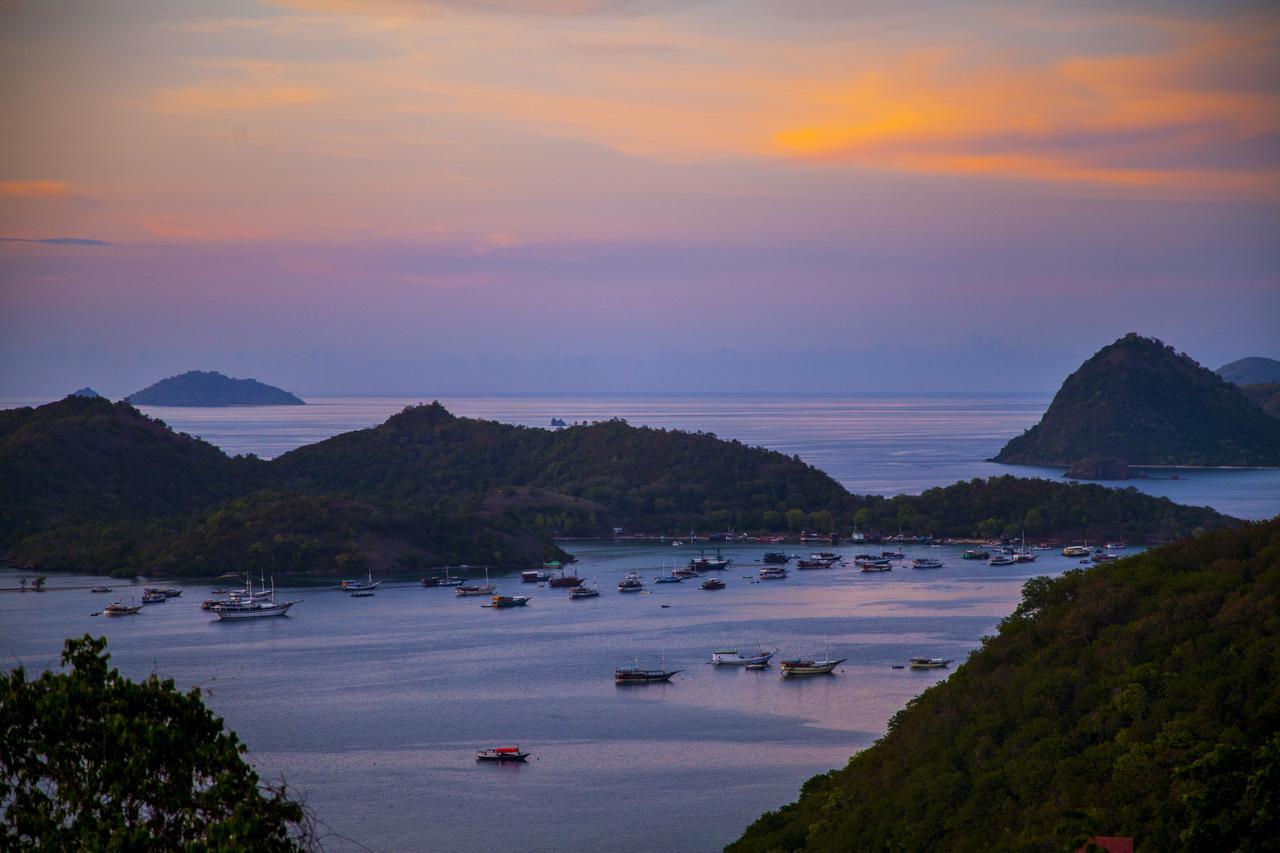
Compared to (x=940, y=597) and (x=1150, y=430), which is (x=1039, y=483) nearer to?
(x=940, y=597)

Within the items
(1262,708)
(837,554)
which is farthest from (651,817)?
(837,554)

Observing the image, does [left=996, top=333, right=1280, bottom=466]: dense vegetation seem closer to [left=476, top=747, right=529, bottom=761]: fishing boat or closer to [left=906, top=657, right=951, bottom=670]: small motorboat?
[left=906, top=657, right=951, bottom=670]: small motorboat

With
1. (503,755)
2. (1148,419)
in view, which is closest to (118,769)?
(503,755)

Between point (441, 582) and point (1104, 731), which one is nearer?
point (1104, 731)

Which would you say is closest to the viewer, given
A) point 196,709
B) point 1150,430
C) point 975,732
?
point 196,709

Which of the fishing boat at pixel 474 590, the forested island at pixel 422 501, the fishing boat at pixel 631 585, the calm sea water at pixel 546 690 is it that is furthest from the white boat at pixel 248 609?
the fishing boat at pixel 631 585

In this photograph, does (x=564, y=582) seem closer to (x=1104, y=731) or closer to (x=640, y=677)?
(x=640, y=677)

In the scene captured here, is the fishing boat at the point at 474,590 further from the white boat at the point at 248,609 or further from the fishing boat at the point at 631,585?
the white boat at the point at 248,609
